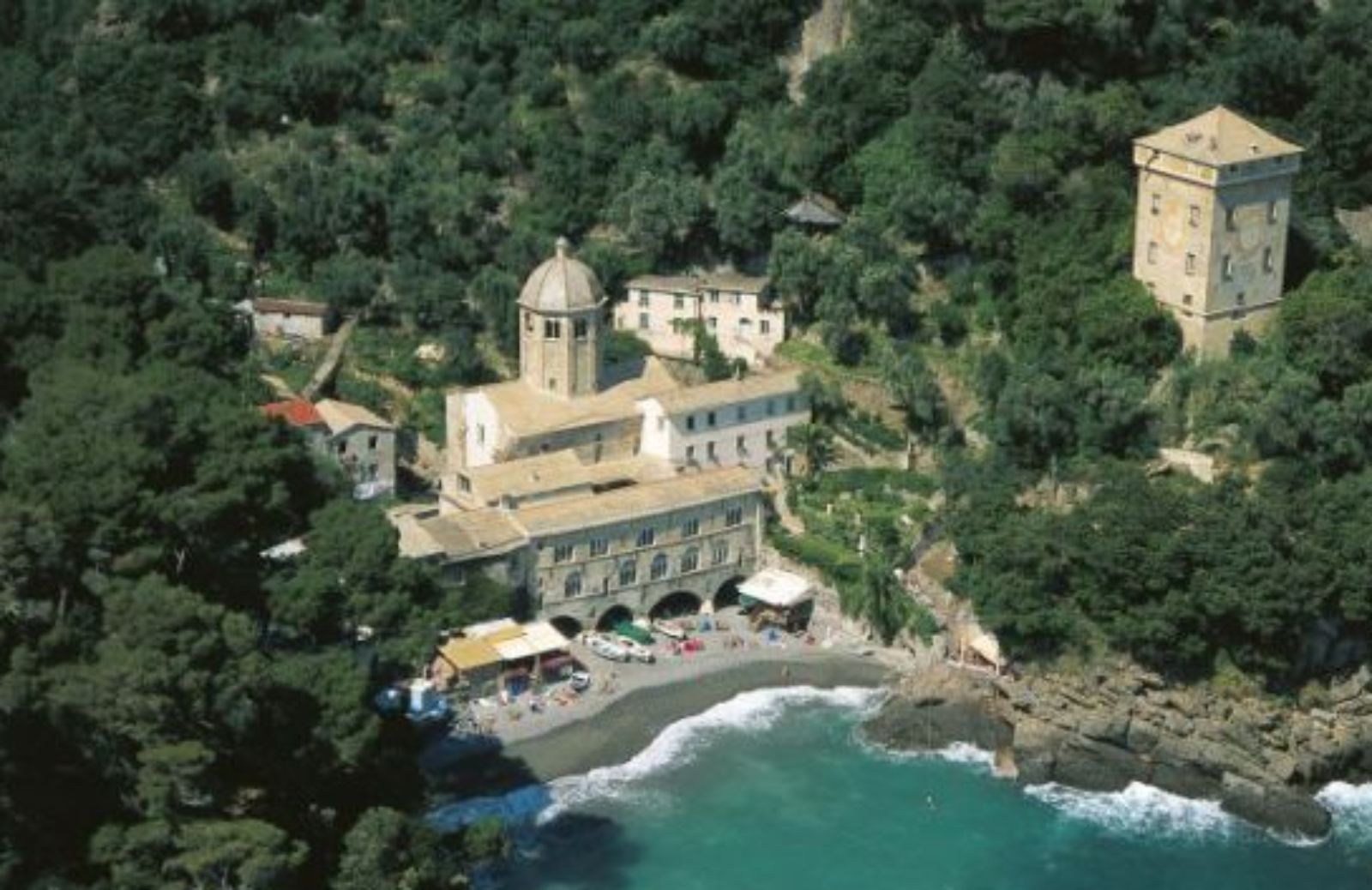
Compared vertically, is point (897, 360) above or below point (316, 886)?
above

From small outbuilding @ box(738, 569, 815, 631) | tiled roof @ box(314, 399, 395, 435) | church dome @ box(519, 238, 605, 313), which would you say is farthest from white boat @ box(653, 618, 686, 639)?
tiled roof @ box(314, 399, 395, 435)

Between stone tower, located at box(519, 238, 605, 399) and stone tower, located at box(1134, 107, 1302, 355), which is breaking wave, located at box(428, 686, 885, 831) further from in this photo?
stone tower, located at box(1134, 107, 1302, 355)

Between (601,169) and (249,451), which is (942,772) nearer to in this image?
(249,451)

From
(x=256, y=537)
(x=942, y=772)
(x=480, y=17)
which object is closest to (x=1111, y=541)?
(x=942, y=772)

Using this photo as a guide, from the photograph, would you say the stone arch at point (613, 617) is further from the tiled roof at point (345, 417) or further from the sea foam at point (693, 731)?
the tiled roof at point (345, 417)

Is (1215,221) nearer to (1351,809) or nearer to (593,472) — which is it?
(1351,809)
